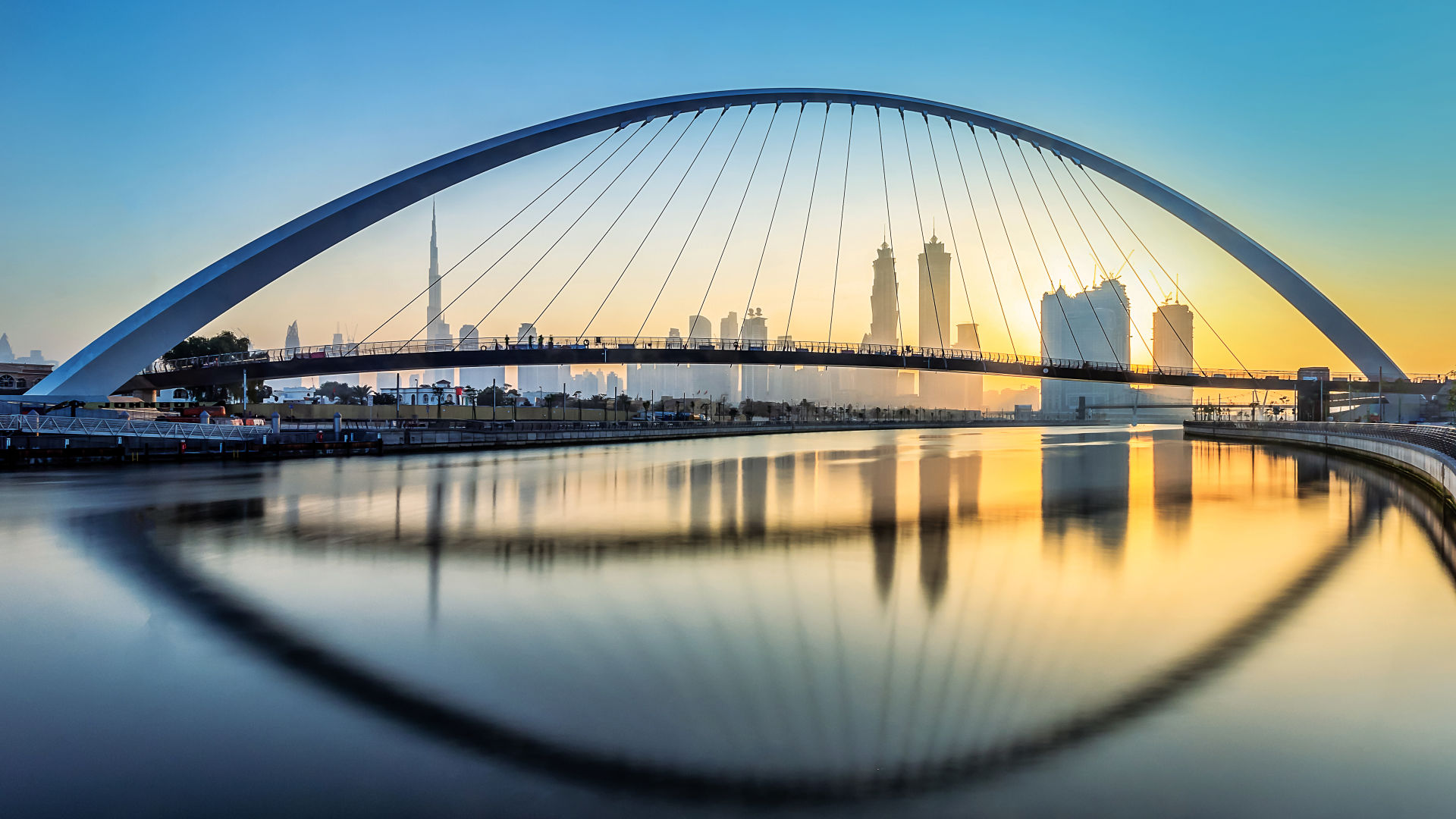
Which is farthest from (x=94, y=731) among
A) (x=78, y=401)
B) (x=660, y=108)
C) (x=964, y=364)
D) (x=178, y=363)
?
(x=178, y=363)

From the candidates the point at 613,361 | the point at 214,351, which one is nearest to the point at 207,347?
the point at 214,351

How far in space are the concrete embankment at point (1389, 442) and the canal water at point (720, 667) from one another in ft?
16.0

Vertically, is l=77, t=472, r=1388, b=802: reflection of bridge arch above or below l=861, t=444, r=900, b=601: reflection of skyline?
above

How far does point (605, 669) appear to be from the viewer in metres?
6.96

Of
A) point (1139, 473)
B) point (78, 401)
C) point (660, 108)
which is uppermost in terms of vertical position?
point (660, 108)

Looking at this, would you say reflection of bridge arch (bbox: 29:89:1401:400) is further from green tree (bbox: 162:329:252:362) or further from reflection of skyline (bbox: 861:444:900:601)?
green tree (bbox: 162:329:252:362)

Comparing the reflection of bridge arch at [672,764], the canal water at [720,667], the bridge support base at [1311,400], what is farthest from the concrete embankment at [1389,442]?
the reflection of bridge arch at [672,764]

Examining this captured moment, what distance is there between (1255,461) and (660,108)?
33557 millimetres

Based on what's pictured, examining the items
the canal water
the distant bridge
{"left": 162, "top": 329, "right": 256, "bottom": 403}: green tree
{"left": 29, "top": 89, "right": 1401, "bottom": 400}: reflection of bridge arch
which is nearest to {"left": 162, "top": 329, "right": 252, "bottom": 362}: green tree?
{"left": 162, "top": 329, "right": 256, "bottom": 403}: green tree

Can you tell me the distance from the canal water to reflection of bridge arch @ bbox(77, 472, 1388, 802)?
0.03 metres

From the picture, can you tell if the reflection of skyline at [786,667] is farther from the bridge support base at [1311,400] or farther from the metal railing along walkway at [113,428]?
the bridge support base at [1311,400]

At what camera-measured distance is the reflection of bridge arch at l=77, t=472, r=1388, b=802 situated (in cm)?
470

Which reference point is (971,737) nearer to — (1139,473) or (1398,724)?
(1398,724)

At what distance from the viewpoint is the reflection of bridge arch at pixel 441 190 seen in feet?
102
